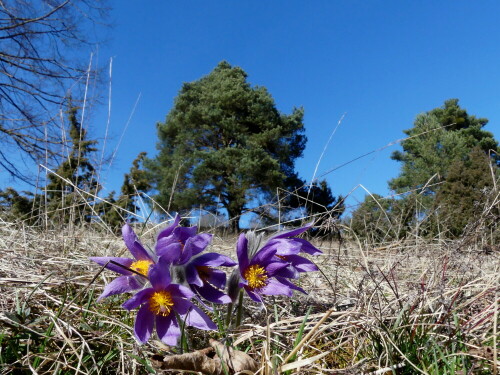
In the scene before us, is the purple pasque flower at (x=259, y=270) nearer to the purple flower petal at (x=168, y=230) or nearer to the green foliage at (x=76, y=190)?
the purple flower petal at (x=168, y=230)

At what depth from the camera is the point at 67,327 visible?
804 mm

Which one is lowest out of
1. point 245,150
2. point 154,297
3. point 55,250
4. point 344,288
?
point 154,297

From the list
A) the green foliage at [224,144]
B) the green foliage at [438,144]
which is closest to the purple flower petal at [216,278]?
the green foliage at [224,144]

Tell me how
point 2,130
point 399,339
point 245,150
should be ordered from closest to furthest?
point 399,339
point 2,130
point 245,150

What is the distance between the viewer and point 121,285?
73cm

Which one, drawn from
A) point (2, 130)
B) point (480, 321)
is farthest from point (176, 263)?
point (2, 130)

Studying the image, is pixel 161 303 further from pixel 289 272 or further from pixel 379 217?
pixel 379 217

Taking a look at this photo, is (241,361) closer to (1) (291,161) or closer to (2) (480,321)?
(2) (480,321)

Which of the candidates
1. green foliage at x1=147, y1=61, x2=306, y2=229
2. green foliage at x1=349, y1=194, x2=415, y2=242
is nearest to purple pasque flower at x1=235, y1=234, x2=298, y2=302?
green foliage at x1=349, y1=194, x2=415, y2=242

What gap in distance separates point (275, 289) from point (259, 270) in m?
0.06

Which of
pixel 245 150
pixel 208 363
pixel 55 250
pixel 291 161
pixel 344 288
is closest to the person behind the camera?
pixel 208 363

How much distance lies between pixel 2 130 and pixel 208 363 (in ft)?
20.8

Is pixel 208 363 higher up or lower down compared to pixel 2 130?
lower down

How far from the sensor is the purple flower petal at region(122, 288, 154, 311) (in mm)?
654
